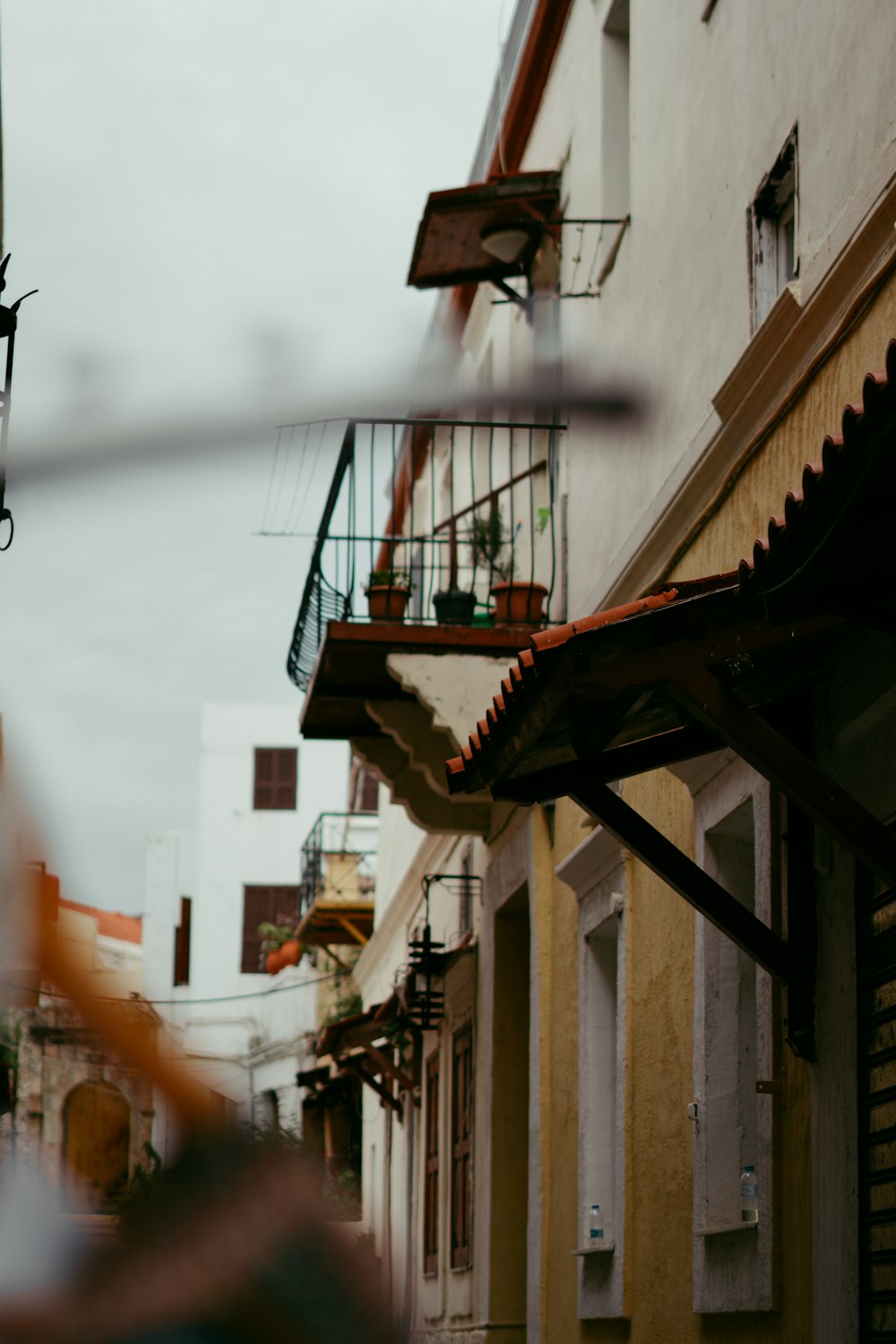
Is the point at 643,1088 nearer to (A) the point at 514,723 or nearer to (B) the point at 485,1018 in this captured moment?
(A) the point at 514,723

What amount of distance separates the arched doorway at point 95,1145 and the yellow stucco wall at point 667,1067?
3.39m

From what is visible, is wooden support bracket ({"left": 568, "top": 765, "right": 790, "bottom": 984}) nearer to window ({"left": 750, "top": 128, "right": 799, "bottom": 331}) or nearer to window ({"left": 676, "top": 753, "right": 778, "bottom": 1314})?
window ({"left": 676, "top": 753, "right": 778, "bottom": 1314})

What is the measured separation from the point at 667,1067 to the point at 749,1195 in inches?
49.0

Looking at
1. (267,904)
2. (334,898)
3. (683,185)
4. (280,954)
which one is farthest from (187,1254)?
(267,904)

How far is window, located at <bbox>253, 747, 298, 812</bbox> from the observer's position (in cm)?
4912

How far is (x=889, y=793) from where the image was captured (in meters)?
5.39

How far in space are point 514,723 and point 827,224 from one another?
2.09 m

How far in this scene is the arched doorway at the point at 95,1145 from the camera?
8.07 feet

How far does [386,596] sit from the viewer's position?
444 inches

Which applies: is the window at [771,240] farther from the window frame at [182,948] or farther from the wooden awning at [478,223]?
the wooden awning at [478,223]

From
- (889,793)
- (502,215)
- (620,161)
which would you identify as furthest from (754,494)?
(502,215)

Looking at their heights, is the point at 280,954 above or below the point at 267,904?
below

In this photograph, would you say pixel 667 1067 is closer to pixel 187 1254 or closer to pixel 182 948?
pixel 182 948

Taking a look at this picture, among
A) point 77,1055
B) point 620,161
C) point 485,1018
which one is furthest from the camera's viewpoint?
point 485,1018
